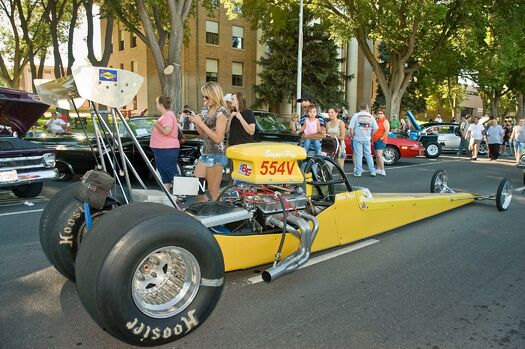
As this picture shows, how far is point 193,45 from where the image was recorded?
1261 inches

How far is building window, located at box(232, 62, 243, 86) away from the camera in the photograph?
33906 millimetres

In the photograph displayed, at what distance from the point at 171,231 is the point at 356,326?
4.97 ft

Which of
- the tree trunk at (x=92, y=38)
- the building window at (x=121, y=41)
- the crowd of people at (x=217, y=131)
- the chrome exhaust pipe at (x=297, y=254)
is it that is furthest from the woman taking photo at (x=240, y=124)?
the building window at (x=121, y=41)

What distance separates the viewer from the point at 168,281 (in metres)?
2.94

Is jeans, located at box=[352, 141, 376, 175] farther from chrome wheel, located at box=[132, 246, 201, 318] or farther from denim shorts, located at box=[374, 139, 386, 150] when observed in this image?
chrome wheel, located at box=[132, 246, 201, 318]

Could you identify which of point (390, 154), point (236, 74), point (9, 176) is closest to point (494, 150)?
point (390, 154)

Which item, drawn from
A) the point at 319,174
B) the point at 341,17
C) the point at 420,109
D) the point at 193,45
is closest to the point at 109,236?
A: the point at 319,174

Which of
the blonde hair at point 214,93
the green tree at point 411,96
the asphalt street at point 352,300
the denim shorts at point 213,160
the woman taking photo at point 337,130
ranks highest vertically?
the green tree at point 411,96

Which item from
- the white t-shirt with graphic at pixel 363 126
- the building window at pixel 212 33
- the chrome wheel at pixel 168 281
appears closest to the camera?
the chrome wheel at pixel 168 281

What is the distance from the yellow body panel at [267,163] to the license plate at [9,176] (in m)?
Answer: 4.56

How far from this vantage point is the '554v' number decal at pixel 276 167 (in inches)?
156

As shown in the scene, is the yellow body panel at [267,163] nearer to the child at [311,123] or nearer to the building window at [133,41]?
the child at [311,123]

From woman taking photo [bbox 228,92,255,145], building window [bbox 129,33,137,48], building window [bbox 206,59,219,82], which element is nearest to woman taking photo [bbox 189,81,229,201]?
woman taking photo [bbox 228,92,255,145]

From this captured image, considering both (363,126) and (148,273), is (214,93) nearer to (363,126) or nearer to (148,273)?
(148,273)
